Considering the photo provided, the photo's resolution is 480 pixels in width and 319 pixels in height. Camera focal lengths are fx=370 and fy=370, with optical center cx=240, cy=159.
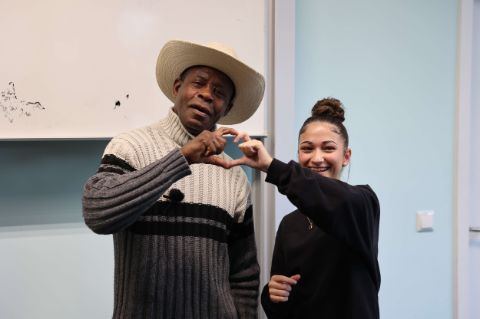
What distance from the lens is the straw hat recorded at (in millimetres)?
913

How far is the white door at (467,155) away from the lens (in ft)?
5.47

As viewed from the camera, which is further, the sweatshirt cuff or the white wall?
the white wall

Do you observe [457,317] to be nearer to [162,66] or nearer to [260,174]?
[260,174]

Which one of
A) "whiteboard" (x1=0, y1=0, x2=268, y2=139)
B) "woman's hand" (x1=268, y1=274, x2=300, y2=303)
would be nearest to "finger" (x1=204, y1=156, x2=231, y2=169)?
"woman's hand" (x1=268, y1=274, x2=300, y2=303)

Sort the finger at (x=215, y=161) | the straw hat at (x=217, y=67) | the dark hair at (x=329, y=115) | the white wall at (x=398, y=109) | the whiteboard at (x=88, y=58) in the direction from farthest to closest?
1. the white wall at (x=398, y=109)
2. the whiteboard at (x=88, y=58)
3. the dark hair at (x=329, y=115)
4. the straw hat at (x=217, y=67)
5. the finger at (x=215, y=161)

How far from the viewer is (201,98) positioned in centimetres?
90

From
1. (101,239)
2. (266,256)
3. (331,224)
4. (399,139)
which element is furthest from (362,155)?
(101,239)

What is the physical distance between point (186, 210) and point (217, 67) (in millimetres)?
367

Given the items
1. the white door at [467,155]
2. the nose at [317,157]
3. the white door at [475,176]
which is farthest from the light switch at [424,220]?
the nose at [317,157]

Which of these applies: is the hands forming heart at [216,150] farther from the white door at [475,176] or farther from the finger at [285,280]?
the white door at [475,176]

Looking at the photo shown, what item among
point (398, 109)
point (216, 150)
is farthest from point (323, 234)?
point (398, 109)

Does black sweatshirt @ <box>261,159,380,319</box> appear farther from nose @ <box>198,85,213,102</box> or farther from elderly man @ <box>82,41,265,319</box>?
nose @ <box>198,85,213,102</box>

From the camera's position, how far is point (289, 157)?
1.43 meters

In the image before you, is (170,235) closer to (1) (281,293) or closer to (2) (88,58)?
(1) (281,293)
